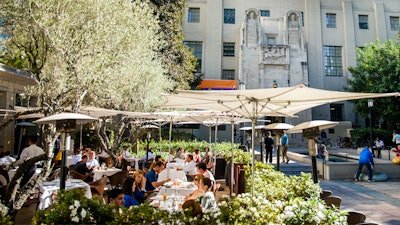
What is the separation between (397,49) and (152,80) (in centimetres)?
2262

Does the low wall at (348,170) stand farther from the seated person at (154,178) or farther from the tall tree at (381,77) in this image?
the tall tree at (381,77)

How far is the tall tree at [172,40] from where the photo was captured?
20.5m

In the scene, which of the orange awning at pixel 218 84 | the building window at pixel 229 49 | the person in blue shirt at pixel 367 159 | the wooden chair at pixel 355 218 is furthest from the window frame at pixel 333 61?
the wooden chair at pixel 355 218

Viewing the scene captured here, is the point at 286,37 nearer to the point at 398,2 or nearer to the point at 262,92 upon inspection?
the point at 398,2

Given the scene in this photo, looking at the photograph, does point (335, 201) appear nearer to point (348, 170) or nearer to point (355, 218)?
point (355, 218)

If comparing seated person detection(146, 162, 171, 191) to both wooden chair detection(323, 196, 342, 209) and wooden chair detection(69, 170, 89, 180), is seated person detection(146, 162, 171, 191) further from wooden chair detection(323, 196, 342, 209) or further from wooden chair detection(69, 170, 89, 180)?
wooden chair detection(323, 196, 342, 209)

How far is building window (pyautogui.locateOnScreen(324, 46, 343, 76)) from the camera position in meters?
34.7

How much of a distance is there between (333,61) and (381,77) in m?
9.90

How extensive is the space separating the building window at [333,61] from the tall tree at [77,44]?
28.0 m

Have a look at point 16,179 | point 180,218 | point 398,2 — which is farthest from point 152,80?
point 398,2

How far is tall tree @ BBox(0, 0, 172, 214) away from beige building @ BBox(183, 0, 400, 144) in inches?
776

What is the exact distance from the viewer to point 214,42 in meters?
33.9

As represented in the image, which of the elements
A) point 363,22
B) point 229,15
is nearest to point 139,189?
point 229,15

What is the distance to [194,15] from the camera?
34.9 meters
